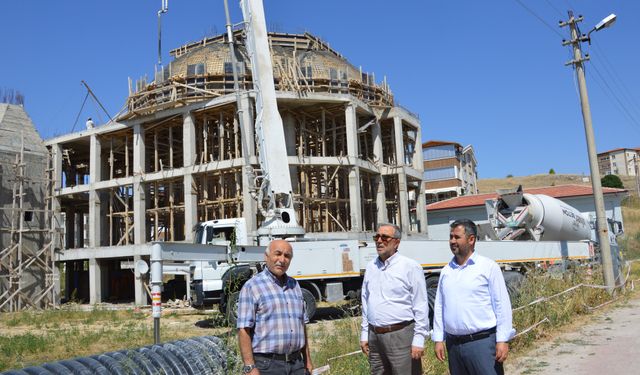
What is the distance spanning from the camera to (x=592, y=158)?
15.6 meters

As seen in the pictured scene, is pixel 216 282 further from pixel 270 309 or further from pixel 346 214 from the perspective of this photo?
pixel 346 214

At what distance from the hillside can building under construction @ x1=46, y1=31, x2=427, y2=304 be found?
53718 mm

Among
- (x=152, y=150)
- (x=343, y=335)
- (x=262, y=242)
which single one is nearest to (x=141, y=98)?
(x=152, y=150)

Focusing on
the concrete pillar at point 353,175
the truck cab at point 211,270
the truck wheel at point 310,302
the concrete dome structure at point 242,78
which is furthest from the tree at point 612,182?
the truck wheel at point 310,302

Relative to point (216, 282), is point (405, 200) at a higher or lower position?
higher

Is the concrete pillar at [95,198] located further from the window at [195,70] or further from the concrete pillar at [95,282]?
the window at [195,70]

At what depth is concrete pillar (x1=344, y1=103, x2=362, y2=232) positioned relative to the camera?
25141mm

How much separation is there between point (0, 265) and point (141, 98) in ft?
34.5

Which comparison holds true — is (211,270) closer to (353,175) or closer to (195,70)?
(353,175)

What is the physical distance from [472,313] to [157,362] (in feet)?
9.78

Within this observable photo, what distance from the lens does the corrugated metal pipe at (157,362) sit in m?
4.67

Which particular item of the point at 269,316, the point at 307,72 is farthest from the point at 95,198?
the point at 269,316

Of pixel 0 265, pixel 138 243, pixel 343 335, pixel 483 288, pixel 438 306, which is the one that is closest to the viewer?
pixel 483 288

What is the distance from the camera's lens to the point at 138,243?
86.7 ft
